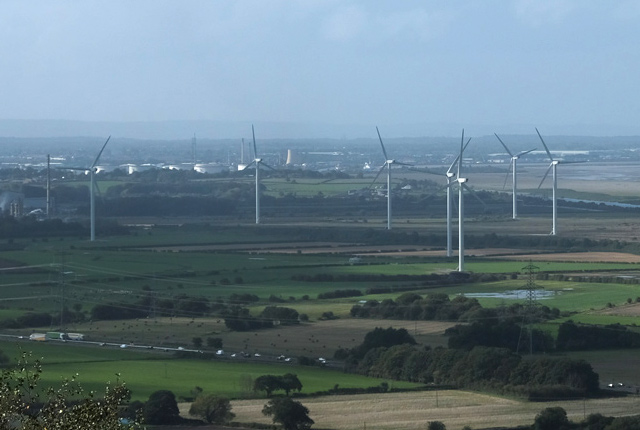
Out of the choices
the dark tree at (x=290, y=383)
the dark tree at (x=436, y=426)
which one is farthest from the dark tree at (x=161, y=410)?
the dark tree at (x=436, y=426)

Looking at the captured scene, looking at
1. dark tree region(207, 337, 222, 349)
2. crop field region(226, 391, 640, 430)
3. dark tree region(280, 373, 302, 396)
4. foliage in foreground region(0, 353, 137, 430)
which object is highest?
foliage in foreground region(0, 353, 137, 430)

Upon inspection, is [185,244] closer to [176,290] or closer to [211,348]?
[176,290]

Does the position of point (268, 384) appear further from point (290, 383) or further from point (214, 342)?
point (214, 342)

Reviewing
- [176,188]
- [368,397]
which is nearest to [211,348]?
[368,397]

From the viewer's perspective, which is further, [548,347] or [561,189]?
[561,189]

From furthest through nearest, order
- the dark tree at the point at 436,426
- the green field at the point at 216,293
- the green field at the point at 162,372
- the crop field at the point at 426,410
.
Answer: the green field at the point at 216,293
the green field at the point at 162,372
the crop field at the point at 426,410
the dark tree at the point at 436,426

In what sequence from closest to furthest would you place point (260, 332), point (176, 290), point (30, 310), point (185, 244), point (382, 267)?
1. point (260, 332)
2. point (30, 310)
3. point (176, 290)
4. point (382, 267)
5. point (185, 244)

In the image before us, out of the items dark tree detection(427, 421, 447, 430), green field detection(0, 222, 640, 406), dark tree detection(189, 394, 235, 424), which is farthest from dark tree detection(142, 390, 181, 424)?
dark tree detection(427, 421, 447, 430)

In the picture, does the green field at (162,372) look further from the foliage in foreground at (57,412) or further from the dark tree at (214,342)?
the foliage in foreground at (57,412)

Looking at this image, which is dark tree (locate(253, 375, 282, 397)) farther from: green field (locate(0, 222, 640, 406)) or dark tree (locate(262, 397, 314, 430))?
dark tree (locate(262, 397, 314, 430))
